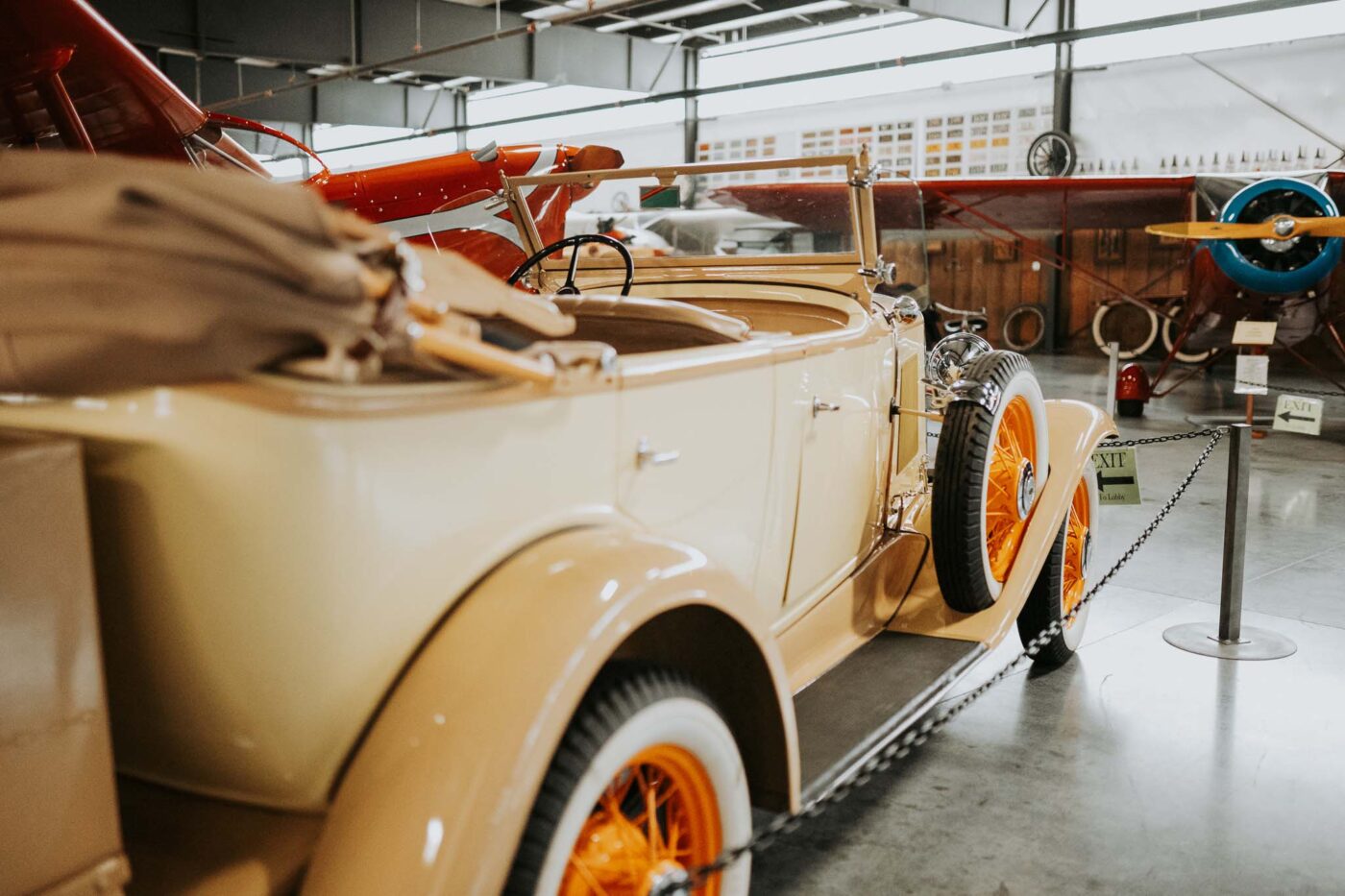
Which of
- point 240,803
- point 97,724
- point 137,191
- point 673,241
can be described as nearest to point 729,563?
point 240,803

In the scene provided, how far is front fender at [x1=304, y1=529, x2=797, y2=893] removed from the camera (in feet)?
3.97

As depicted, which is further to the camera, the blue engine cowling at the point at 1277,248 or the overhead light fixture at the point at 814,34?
the overhead light fixture at the point at 814,34

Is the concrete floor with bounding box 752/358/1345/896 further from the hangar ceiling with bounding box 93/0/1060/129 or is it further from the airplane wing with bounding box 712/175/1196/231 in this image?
the hangar ceiling with bounding box 93/0/1060/129

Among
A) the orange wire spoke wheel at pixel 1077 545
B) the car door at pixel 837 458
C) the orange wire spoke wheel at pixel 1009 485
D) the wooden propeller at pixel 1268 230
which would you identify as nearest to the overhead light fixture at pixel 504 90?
the wooden propeller at pixel 1268 230

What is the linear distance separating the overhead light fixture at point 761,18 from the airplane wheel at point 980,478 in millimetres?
14352

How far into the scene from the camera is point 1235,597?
3.58 m

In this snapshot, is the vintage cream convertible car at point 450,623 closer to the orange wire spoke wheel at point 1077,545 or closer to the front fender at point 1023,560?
the front fender at point 1023,560

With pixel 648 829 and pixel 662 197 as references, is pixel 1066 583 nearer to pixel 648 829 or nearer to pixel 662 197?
pixel 662 197

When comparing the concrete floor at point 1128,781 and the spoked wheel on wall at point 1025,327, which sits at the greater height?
the spoked wheel on wall at point 1025,327

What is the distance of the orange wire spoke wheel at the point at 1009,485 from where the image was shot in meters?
3.00

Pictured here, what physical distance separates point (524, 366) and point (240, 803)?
2.35ft

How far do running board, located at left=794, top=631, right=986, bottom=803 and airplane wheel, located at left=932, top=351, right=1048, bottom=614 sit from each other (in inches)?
6.7

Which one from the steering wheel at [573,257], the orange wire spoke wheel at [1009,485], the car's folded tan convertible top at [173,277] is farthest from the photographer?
the orange wire spoke wheel at [1009,485]

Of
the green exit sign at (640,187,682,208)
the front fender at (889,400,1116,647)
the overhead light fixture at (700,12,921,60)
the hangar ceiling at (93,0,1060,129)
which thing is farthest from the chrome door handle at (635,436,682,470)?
the overhead light fixture at (700,12,921,60)
